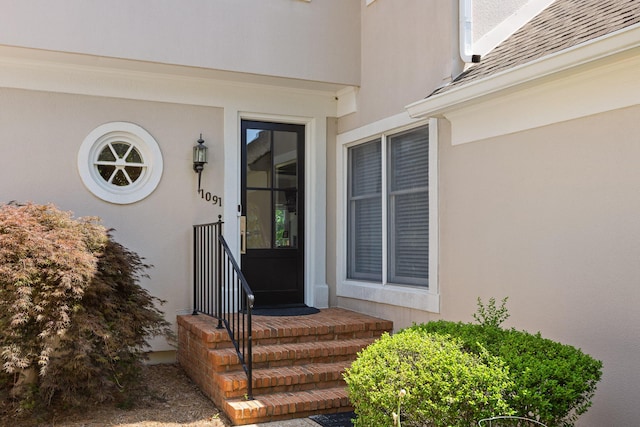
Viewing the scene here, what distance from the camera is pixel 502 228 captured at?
16.6 feet

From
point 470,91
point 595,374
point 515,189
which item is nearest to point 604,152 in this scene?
point 515,189

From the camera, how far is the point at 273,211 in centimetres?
729

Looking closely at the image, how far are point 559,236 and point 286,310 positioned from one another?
344cm

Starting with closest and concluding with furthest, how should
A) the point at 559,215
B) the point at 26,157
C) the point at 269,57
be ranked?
the point at 559,215 → the point at 26,157 → the point at 269,57

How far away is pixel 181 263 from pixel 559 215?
3.96 metres

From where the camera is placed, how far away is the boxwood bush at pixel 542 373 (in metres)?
3.40

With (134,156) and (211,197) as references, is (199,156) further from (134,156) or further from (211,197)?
(134,156)

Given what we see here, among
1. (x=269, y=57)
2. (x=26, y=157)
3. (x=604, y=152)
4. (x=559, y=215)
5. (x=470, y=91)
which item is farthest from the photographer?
(x=269, y=57)

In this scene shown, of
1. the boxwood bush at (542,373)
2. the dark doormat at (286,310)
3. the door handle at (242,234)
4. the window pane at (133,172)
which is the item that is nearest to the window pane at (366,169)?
the door handle at (242,234)

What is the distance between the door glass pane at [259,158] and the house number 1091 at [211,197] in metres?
0.43

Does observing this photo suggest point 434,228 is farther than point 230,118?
No

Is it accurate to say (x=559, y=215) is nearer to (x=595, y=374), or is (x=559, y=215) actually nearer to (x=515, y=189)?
(x=515, y=189)

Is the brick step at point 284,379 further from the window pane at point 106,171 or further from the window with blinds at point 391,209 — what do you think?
the window pane at point 106,171

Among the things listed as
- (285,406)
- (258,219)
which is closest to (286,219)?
(258,219)
